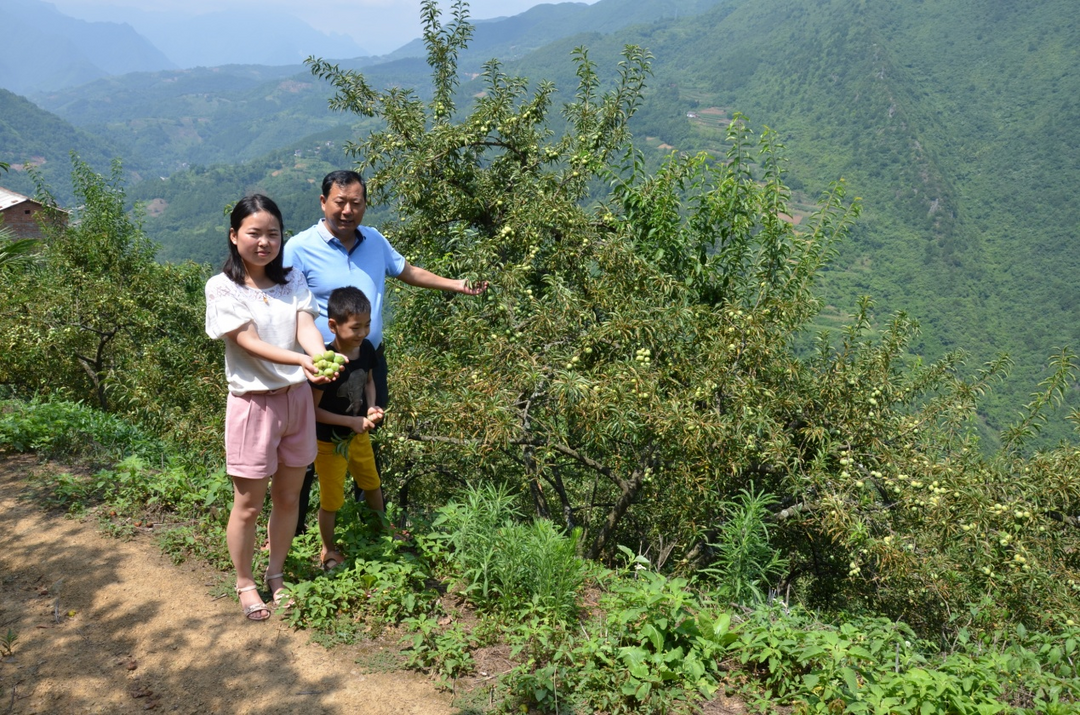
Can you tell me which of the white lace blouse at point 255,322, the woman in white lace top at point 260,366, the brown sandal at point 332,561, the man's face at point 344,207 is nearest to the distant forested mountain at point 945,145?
the brown sandal at point 332,561

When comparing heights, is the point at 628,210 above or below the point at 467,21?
below

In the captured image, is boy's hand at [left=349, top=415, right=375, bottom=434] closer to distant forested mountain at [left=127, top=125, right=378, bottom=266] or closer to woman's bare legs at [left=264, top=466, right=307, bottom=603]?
woman's bare legs at [left=264, top=466, right=307, bottom=603]

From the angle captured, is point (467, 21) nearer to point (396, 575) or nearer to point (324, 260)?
point (324, 260)

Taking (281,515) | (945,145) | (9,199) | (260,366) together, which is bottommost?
(945,145)

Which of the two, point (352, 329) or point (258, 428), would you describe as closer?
point (258, 428)

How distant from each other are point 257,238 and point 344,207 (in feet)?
1.85

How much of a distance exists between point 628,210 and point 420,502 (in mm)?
3618

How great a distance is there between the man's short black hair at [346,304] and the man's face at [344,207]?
356 millimetres

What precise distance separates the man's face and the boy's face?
0.51 m

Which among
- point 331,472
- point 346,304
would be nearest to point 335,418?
point 331,472

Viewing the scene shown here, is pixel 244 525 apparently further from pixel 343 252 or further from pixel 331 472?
pixel 343 252

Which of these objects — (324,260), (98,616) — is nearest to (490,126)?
(324,260)

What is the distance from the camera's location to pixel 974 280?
4050 inches

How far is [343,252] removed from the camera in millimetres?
3672
